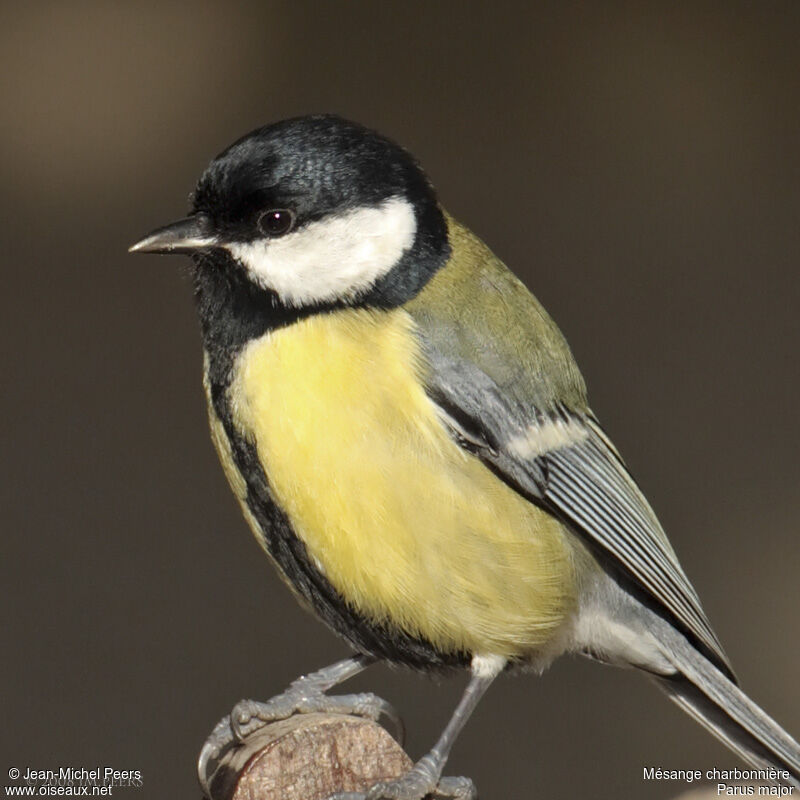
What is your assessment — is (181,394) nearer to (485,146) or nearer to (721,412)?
(485,146)

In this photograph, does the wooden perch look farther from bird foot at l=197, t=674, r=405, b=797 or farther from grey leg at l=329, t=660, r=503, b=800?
bird foot at l=197, t=674, r=405, b=797

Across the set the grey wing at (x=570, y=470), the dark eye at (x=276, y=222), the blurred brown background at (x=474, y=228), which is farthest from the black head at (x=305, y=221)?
the blurred brown background at (x=474, y=228)

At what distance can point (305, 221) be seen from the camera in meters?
1.21

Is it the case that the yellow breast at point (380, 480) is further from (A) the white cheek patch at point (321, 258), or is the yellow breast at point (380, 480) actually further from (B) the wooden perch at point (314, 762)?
(B) the wooden perch at point (314, 762)

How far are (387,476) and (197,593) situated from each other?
120 centimetres

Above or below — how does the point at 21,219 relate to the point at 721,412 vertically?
above

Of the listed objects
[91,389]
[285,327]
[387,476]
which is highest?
[285,327]

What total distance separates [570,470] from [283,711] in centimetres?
36

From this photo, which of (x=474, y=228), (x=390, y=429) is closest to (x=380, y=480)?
(x=390, y=429)

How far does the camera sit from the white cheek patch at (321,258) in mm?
1210

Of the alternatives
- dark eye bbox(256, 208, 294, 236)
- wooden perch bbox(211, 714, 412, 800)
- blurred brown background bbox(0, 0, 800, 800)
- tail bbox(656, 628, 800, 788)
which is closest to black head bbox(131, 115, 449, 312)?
dark eye bbox(256, 208, 294, 236)

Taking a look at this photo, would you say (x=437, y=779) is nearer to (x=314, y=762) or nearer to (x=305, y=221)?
(x=314, y=762)

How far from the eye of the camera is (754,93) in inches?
89.1

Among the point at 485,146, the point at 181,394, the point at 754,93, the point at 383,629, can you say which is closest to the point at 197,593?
the point at 181,394
